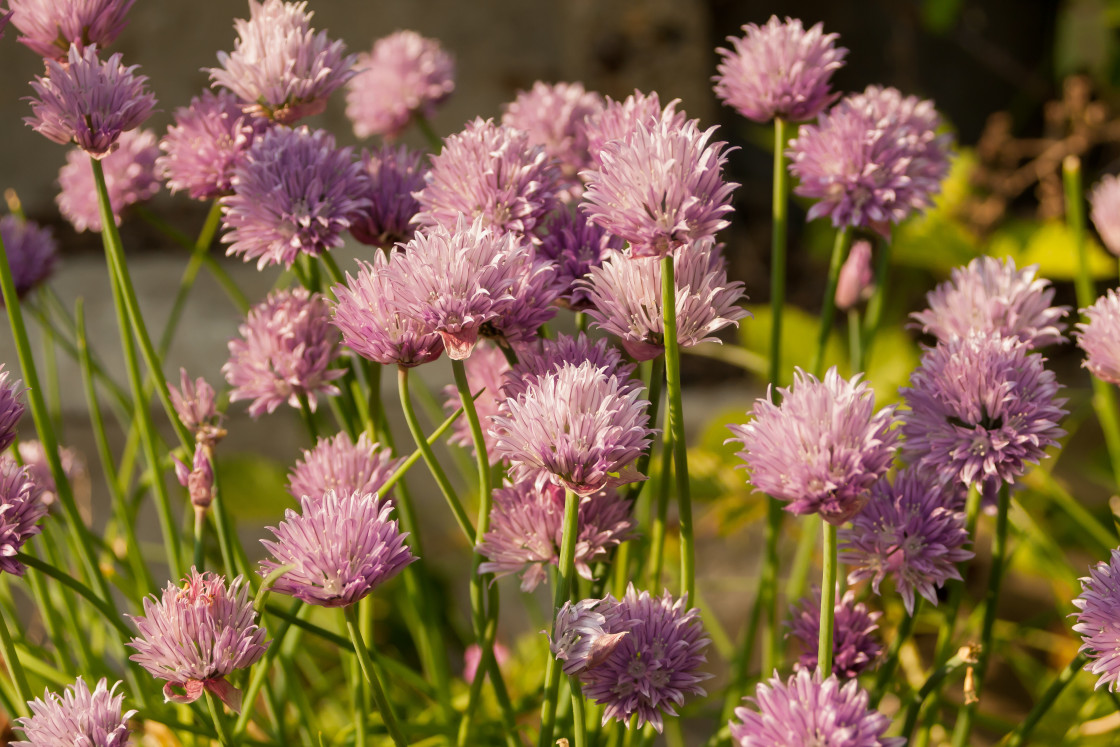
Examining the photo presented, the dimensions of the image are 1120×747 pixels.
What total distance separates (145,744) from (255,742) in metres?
0.25

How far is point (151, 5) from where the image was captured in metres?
1.75

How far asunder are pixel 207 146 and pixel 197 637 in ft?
1.00

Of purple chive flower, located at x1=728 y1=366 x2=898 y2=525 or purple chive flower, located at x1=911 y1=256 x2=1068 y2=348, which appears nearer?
purple chive flower, located at x1=728 y1=366 x2=898 y2=525

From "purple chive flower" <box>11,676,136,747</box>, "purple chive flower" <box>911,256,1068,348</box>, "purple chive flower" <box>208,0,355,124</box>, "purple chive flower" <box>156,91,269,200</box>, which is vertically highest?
"purple chive flower" <box>208,0,355,124</box>

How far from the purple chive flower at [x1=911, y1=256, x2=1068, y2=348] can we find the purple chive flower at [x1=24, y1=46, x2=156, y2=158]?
1.55ft

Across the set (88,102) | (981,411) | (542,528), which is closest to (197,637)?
(542,528)

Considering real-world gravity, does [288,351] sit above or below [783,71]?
below

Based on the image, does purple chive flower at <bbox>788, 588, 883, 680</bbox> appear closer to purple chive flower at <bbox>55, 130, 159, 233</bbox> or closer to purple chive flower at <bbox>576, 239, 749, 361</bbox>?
purple chive flower at <bbox>576, 239, 749, 361</bbox>

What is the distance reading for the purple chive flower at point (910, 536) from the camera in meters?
0.50

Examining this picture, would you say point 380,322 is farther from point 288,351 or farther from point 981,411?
point 981,411

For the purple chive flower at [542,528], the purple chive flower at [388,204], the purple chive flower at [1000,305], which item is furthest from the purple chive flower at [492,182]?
the purple chive flower at [1000,305]

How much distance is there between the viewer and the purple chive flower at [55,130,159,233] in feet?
2.30

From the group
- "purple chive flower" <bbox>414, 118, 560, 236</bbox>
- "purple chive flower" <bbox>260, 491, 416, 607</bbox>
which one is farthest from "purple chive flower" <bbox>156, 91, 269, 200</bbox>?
"purple chive flower" <bbox>260, 491, 416, 607</bbox>

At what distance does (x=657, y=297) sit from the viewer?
0.47m
